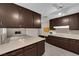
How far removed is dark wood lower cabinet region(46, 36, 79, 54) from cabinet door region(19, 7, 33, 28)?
179cm

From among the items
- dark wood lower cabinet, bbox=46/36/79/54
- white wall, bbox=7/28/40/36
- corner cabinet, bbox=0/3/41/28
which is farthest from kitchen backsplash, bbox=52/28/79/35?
corner cabinet, bbox=0/3/41/28

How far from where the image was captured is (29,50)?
1822 mm

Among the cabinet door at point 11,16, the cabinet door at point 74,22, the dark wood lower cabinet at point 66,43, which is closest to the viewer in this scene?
the cabinet door at point 11,16

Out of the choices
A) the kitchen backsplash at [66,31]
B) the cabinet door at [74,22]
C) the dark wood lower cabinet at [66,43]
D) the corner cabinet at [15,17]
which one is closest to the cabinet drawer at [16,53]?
the corner cabinet at [15,17]

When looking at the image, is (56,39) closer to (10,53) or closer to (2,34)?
(2,34)

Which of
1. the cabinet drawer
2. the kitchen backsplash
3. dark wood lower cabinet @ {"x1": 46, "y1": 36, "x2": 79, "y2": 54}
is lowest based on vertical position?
dark wood lower cabinet @ {"x1": 46, "y1": 36, "x2": 79, "y2": 54}

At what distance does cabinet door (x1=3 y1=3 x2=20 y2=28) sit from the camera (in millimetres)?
1931

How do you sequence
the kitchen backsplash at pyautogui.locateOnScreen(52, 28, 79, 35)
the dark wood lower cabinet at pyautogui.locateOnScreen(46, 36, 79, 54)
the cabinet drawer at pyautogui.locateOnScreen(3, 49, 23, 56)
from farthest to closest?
1. the kitchen backsplash at pyautogui.locateOnScreen(52, 28, 79, 35)
2. the dark wood lower cabinet at pyautogui.locateOnScreen(46, 36, 79, 54)
3. the cabinet drawer at pyautogui.locateOnScreen(3, 49, 23, 56)

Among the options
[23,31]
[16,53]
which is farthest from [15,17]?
[16,53]

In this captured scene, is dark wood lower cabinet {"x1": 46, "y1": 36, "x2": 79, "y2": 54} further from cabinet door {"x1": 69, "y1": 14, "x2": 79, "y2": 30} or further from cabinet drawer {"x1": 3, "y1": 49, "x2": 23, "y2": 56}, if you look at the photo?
cabinet drawer {"x1": 3, "y1": 49, "x2": 23, "y2": 56}

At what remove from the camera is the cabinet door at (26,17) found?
2.48 metres

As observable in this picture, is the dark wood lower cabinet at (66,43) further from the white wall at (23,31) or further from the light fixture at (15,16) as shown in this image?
the light fixture at (15,16)

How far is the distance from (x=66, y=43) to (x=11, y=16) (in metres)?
2.65

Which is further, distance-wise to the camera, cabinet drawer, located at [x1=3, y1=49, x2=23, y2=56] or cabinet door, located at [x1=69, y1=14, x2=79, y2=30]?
cabinet door, located at [x1=69, y1=14, x2=79, y2=30]
